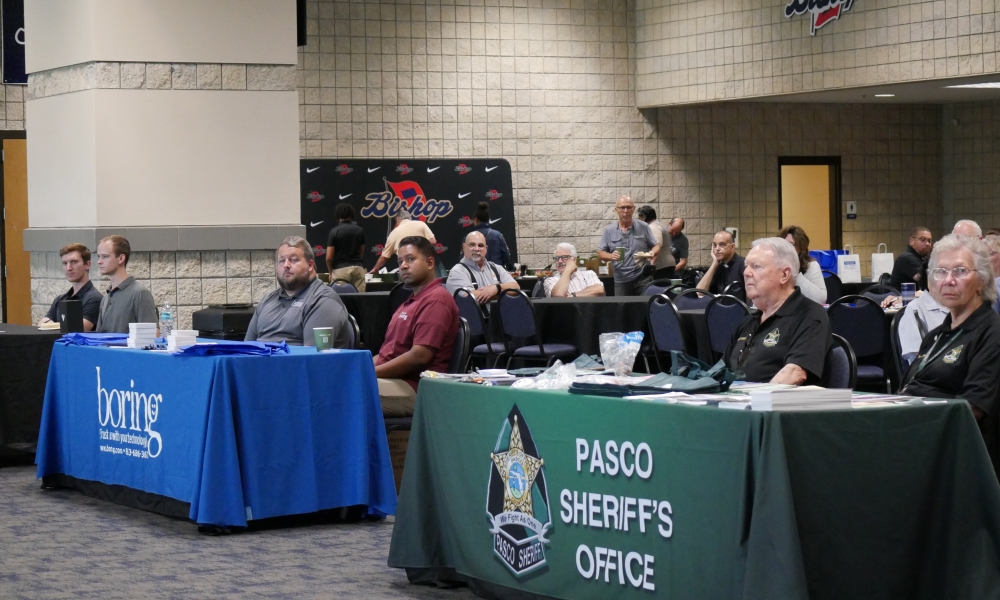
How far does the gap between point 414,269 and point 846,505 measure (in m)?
3.13

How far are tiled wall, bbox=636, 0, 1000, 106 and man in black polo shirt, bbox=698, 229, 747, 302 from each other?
4222 millimetres

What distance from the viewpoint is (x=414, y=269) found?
6.23 meters

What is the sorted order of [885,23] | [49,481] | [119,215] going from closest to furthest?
[49,481], [119,215], [885,23]

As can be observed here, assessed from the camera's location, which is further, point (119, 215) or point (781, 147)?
point (781, 147)

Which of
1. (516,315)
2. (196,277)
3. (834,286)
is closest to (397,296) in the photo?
(516,315)

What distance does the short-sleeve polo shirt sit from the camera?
4723 millimetres

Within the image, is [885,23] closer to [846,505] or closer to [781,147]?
[781,147]

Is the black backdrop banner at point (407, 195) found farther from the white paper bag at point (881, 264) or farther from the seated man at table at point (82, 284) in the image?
the seated man at table at point (82, 284)

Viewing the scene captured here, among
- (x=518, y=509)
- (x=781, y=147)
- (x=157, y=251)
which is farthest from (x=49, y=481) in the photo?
(x=781, y=147)

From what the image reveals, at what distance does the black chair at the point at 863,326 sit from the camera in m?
7.91

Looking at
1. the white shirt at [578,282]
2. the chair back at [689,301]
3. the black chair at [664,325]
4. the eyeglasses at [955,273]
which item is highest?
the eyeglasses at [955,273]

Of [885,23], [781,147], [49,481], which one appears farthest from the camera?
[781,147]

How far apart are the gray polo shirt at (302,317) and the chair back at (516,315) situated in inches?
105

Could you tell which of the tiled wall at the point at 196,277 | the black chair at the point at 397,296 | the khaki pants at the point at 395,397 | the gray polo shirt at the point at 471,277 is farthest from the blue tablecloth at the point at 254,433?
A: the gray polo shirt at the point at 471,277
